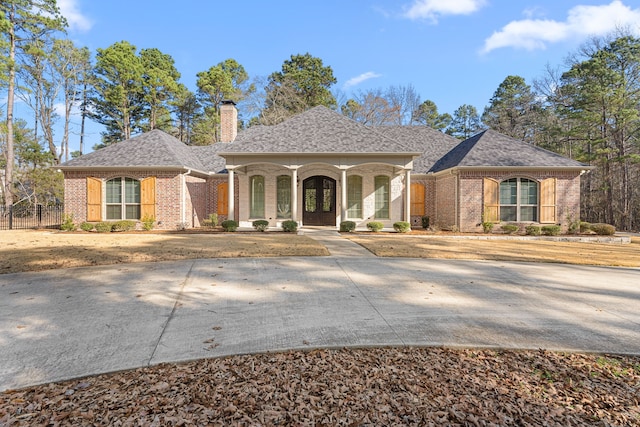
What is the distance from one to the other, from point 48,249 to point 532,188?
1824 centimetres

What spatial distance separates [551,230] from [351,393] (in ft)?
49.5

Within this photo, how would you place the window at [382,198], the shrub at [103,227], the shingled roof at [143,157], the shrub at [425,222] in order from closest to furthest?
the shrub at [103,227]
the shingled roof at [143,157]
the window at [382,198]
the shrub at [425,222]

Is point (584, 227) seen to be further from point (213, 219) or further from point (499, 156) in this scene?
point (213, 219)

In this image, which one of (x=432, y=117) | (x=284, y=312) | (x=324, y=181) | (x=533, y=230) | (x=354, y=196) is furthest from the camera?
(x=432, y=117)

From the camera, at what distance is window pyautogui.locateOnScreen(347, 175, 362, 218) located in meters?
16.7

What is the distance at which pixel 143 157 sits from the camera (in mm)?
16031

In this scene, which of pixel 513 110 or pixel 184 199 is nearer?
pixel 184 199

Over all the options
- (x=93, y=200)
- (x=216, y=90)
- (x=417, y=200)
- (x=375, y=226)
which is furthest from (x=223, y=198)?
(x=216, y=90)

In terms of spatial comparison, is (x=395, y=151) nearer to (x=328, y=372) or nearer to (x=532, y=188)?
(x=532, y=188)

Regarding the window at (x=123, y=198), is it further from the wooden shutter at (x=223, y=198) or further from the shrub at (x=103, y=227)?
the wooden shutter at (x=223, y=198)

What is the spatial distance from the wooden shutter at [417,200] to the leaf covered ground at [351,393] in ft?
47.7

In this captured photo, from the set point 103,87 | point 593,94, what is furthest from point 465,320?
point 103,87

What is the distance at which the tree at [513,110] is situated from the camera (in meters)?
31.5

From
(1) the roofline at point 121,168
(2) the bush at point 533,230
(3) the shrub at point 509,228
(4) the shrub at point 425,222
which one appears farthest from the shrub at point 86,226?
(2) the bush at point 533,230
